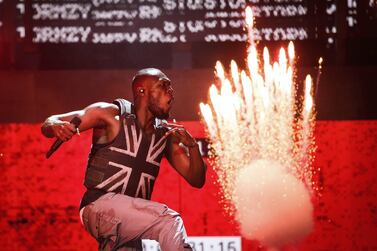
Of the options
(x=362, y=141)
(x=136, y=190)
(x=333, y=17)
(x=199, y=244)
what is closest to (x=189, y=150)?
(x=136, y=190)

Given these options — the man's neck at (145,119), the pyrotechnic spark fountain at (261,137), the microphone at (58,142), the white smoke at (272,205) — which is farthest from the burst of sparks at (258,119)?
the microphone at (58,142)

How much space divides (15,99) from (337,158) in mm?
3718

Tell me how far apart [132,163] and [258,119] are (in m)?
3.51

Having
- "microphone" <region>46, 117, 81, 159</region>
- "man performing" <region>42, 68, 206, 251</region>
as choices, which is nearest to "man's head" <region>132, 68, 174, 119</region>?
"man performing" <region>42, 68, 206, 251</region>

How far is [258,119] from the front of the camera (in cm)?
694

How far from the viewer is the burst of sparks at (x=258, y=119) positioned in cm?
670

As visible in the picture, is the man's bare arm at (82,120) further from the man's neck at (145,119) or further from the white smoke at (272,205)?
the white smoke at (272,205)

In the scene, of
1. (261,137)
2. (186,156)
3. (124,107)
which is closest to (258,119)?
(261,137)

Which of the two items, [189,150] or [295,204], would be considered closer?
[189,150]

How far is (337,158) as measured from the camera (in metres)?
6.68

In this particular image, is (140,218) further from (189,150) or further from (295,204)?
(295,204)

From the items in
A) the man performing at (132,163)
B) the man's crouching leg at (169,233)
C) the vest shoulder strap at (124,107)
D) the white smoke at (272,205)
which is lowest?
the white smoke at (272,205)

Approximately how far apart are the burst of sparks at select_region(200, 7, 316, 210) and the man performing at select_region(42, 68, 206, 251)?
296cm

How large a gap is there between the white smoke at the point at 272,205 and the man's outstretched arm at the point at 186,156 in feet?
9.41
